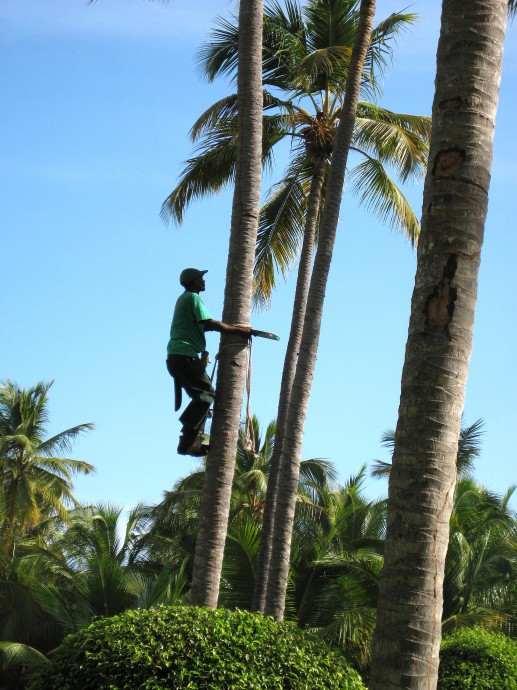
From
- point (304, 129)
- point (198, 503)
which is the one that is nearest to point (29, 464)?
point (198, 503)

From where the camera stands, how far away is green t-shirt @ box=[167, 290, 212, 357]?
10414 mm

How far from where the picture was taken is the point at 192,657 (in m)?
8.80

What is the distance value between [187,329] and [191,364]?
13.2 inches

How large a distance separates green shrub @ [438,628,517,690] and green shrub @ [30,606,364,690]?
408 cm

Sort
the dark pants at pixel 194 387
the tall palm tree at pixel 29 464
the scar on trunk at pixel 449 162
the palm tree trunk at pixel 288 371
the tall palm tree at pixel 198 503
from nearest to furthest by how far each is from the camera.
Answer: the scar on trunk at pixel 449 162, the dark pants at pixel 194 387, the palm tree trunk at pixel 288 371, the tall palm tree at pixel 198 503, the tall palm tree at pixel 29 464

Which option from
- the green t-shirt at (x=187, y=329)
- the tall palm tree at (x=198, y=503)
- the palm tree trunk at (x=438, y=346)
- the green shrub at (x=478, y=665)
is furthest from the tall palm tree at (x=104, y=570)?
the palm tree trunk at (x=438, y=346)

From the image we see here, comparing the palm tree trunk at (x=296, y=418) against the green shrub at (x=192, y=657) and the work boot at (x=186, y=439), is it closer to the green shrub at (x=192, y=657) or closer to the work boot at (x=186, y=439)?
the work boot at (x=186, y=439)

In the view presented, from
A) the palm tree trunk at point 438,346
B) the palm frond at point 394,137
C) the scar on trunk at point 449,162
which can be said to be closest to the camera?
the palm tree trunk at point 438,346

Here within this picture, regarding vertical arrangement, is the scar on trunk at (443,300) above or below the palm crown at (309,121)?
below

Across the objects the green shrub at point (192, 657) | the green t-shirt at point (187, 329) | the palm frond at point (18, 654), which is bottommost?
the palm frond at point (18, 654)

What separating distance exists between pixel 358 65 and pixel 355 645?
10.2 meters

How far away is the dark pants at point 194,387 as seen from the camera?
10391mm

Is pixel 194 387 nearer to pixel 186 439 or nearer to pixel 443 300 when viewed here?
pixel 186 439

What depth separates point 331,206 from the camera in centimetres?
A: 1803
